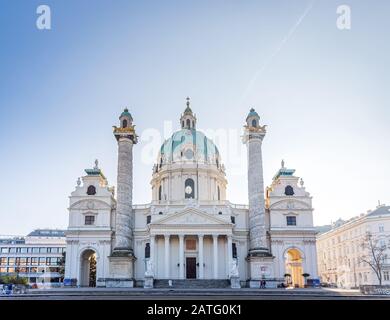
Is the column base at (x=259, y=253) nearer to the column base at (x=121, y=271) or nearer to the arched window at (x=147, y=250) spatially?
the arched window at (x=147, y=250)

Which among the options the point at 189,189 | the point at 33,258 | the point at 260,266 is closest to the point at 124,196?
the point at 189,189

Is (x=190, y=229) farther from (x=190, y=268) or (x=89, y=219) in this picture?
(x=89, y=219)

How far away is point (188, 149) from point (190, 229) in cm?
1598

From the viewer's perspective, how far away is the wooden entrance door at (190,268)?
2215 inches

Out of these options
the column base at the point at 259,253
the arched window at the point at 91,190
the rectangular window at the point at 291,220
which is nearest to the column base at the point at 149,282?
the column base at the point at 259,253

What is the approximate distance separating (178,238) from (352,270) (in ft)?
105

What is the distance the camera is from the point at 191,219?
2205 inches

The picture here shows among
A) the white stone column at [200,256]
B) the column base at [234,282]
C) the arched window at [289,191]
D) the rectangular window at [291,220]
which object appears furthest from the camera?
the arched window at [289,191]

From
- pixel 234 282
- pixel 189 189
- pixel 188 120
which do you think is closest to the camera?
pixel 234 282

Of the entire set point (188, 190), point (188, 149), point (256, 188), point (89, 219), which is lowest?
point (89, 219)

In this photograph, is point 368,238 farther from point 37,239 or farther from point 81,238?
point 37,239

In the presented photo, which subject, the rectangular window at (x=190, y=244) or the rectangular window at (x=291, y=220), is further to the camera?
the rectangular window at (x=291, y=220)

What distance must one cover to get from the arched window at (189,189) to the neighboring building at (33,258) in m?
43.9

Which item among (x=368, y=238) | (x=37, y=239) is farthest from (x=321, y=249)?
(x=37, y=239)
